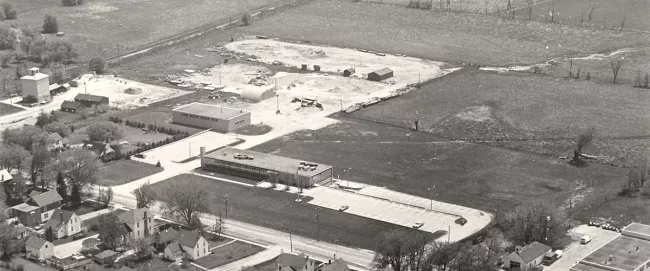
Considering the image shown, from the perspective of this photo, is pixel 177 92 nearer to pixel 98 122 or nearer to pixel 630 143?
pixel 98 122

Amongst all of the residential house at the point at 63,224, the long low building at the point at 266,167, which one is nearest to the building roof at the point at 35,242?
the residential house at the point at 63,224

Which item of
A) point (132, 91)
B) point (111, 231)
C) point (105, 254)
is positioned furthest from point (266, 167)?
point (132, 91)

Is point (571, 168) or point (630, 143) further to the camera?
point (630, 143)

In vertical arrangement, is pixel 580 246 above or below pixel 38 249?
above

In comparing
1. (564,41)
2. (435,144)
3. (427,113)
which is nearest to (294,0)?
(564,41)

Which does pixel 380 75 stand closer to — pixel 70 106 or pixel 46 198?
pixel 70 106

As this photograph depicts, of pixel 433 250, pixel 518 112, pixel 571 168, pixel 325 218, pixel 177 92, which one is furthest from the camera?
pixel 177 92
